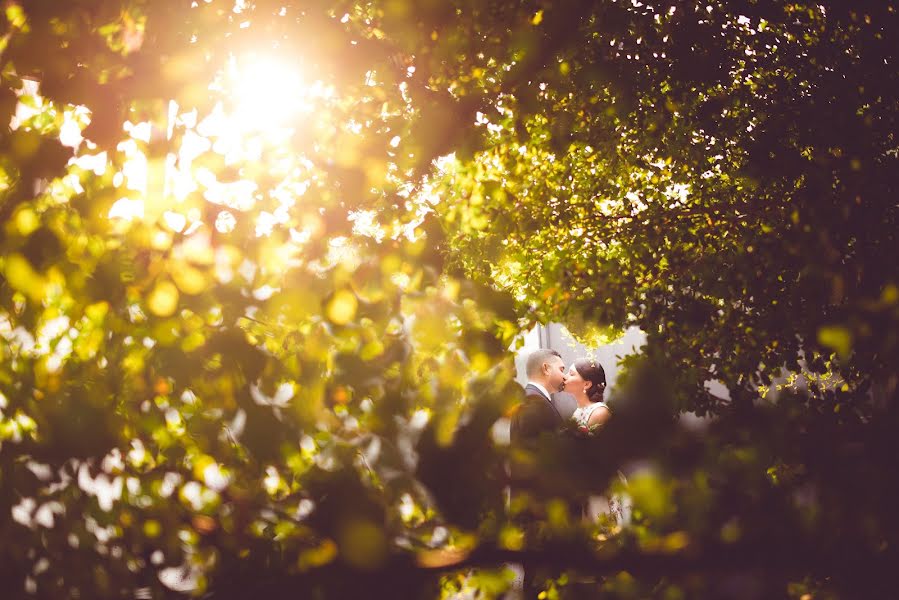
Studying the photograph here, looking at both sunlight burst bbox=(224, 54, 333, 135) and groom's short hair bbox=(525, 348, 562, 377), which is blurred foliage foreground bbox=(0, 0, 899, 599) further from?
groom's short hair bbox=(525, 348, 562, 377)

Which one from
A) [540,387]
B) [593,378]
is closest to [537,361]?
[540,387]

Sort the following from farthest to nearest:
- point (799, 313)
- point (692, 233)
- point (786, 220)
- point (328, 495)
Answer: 1. point (692, 233)
2. point (786, 220)
3. point (799, 313)
4. point (328, 495)

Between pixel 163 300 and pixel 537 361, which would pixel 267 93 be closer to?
pixel 163 300

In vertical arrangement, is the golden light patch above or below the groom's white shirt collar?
above

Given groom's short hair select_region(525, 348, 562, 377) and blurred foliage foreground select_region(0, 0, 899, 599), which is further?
groom's short hair select_region(525, 348, 562, 377)

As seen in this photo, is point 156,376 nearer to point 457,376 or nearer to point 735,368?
point 457,376

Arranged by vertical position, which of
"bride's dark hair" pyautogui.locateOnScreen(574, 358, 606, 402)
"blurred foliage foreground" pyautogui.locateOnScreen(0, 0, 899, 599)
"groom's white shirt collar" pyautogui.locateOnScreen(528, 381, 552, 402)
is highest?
"blurred foliage foreground" pyautogui.locateOnScreen(0, 0, 899, 599)

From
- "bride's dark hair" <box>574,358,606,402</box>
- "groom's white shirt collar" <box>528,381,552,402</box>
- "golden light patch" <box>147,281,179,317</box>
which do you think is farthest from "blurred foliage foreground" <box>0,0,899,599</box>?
"bride's dark hair" <box>574,358,606,402</box>

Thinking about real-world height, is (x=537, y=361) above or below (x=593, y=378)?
above

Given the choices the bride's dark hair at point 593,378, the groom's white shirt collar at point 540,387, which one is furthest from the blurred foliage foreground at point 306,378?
the bride's dark hair at point 593,378

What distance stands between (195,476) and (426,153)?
172cm

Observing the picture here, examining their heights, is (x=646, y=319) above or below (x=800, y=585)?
below

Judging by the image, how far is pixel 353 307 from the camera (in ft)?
5.78

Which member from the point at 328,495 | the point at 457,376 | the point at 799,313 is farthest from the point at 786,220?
the point at 328,495
